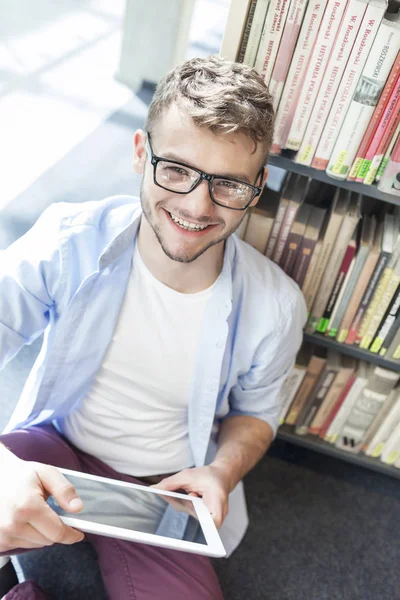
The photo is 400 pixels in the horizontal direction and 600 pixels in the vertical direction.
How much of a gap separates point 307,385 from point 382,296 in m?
0.37

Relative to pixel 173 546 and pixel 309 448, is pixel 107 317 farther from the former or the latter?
pixel 309 448

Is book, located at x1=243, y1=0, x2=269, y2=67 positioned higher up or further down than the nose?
higher up

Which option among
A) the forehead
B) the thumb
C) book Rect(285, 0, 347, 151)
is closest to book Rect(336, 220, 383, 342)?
book Rect(285, 0, 347, 151)

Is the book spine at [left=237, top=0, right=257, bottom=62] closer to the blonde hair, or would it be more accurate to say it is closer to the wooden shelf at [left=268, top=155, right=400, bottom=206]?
the blonde hair

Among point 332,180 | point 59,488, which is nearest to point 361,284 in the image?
Result: point 332,180

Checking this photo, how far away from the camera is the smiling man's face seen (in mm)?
988

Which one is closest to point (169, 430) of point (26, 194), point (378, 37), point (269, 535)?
point (269, 535)

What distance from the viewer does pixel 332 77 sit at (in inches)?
42.9

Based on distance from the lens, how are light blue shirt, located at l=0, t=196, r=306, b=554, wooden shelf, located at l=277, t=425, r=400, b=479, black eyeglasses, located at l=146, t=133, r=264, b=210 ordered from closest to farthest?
black eyeglasses, located at l=146, t=133, r=264, b=210, light blue shirt, located at l=0, t=196, r=306, b=554, wooden shelf, located at l=277, t=425, r=400, b=479

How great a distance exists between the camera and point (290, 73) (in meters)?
1.10

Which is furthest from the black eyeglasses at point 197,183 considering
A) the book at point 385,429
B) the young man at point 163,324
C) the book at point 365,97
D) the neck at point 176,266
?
the book at point 385,429

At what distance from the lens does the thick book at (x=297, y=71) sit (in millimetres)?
1032

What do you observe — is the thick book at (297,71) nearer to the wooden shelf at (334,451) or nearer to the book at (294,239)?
the book at (294,239)

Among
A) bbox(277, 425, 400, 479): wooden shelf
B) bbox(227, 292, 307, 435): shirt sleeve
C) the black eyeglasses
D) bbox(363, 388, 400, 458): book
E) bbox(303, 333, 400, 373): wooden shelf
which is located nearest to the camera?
the black eyeglasses
